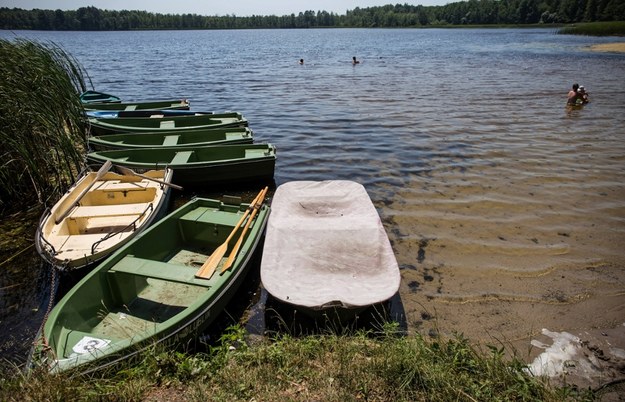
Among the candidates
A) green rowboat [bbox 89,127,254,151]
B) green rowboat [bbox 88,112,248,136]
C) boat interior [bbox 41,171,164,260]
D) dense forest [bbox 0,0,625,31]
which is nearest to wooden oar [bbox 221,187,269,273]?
boat interior [bbox 41,171,164,260]

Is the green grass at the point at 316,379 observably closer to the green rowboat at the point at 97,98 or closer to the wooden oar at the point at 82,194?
the wooden oar at the point at 82,194

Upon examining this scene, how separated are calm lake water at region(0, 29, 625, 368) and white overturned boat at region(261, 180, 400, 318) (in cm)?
109

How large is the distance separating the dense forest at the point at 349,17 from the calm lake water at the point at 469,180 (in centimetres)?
8778

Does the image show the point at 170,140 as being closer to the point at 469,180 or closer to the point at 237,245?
the point at 237,245

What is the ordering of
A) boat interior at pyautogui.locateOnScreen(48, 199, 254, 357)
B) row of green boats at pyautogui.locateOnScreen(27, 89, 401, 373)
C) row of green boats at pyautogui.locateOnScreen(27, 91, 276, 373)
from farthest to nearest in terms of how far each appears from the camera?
boat interior at pyautogui.locateOnScreen(48, 199, 254, 357) < row of green boats at pyautogui.locateOnScreen(27, 89, 401, 373) < row of green boats at pyautogui.locateOnScreen(27, 91, 276, 373)

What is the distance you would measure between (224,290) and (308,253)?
1.53 meters

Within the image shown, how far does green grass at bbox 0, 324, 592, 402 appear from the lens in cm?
349

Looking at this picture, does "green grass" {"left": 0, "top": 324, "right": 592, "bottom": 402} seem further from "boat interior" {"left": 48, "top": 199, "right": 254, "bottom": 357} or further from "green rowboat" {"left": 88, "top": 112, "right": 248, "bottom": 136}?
"green rowboat" {"left": 88, "top": 112, "right": 248, "bottom": 136}

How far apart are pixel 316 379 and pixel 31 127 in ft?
26.3

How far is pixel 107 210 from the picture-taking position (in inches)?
294

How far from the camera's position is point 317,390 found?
145 inches

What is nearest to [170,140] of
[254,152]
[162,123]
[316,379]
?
[162,123]

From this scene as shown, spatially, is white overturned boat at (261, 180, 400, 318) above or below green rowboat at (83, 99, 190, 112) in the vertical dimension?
below

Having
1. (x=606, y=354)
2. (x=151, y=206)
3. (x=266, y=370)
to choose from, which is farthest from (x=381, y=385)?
(x=151, y=206)
